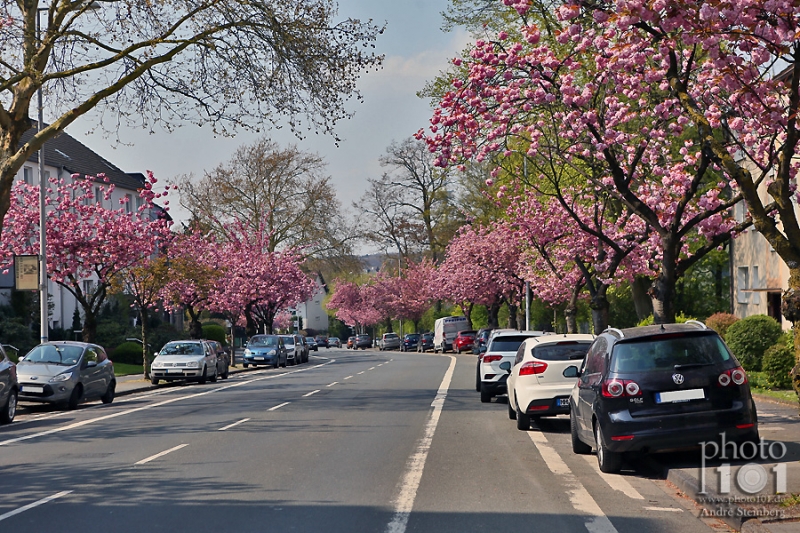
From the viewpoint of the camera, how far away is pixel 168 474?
11.0 meters

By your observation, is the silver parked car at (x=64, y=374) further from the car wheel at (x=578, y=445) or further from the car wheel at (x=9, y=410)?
the car wheel at (x=578, y=445)

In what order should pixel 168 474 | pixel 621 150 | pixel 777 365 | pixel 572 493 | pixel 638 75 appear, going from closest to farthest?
pixel 572 493
pixel 168 474
pixel 638 75
pixel 621 150
pixel 777 365

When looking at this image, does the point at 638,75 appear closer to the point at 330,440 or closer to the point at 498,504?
the point at 330,440

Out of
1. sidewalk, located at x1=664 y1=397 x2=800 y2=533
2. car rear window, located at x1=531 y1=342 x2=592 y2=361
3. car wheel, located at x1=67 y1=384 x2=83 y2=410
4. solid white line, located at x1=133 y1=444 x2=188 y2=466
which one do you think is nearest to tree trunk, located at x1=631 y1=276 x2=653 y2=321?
car wheel, located at x1=67 y1=384 x2=83 y2=410

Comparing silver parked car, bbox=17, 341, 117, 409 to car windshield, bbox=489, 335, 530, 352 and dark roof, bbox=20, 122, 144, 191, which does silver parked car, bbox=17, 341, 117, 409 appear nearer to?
car windshield, bbox=489, 335, 530, 352

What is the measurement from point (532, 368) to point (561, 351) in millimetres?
626

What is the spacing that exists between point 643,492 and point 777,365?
43.9 ft

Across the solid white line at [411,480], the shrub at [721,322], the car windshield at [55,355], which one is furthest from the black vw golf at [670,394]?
the shrub at [721,322]

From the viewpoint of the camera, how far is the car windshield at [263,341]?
157 ft

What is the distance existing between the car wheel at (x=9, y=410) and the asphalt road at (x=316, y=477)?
36 cm

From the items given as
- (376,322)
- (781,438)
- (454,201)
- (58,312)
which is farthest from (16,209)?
(376,322)

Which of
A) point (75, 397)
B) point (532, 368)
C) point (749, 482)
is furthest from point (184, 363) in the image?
point (749, 482)

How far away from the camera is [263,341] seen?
48312 millimetres

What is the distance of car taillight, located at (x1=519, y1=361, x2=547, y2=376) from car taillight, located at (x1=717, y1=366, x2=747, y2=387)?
5.30 m
